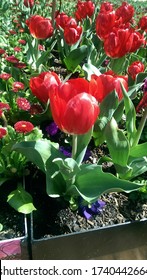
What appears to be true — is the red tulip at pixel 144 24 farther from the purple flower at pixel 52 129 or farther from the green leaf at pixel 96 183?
the green leaf at pixel 96 183

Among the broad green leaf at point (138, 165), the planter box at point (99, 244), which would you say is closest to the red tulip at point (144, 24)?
the broad green leaf at point (138, 165)

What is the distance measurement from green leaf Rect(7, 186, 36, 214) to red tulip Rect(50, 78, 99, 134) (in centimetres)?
44

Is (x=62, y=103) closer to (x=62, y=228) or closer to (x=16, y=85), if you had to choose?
(x=62, y=228)

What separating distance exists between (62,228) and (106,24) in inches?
42.0

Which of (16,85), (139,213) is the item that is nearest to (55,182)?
(139,213)

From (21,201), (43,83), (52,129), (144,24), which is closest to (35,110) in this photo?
(52,129)

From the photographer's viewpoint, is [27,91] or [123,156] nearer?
[123,156]

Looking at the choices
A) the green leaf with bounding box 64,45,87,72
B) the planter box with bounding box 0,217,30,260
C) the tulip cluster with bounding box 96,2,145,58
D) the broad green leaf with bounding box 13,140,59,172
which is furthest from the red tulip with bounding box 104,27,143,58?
the planter box with bounding box 0,217,30,260

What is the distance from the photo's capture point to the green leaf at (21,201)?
127 cm

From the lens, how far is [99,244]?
4.48 ft

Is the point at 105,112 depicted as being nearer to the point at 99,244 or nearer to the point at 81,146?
the point at 81,146

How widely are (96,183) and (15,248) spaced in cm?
39

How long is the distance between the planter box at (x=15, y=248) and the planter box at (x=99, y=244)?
0.03 meters

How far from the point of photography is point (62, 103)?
94 cm
